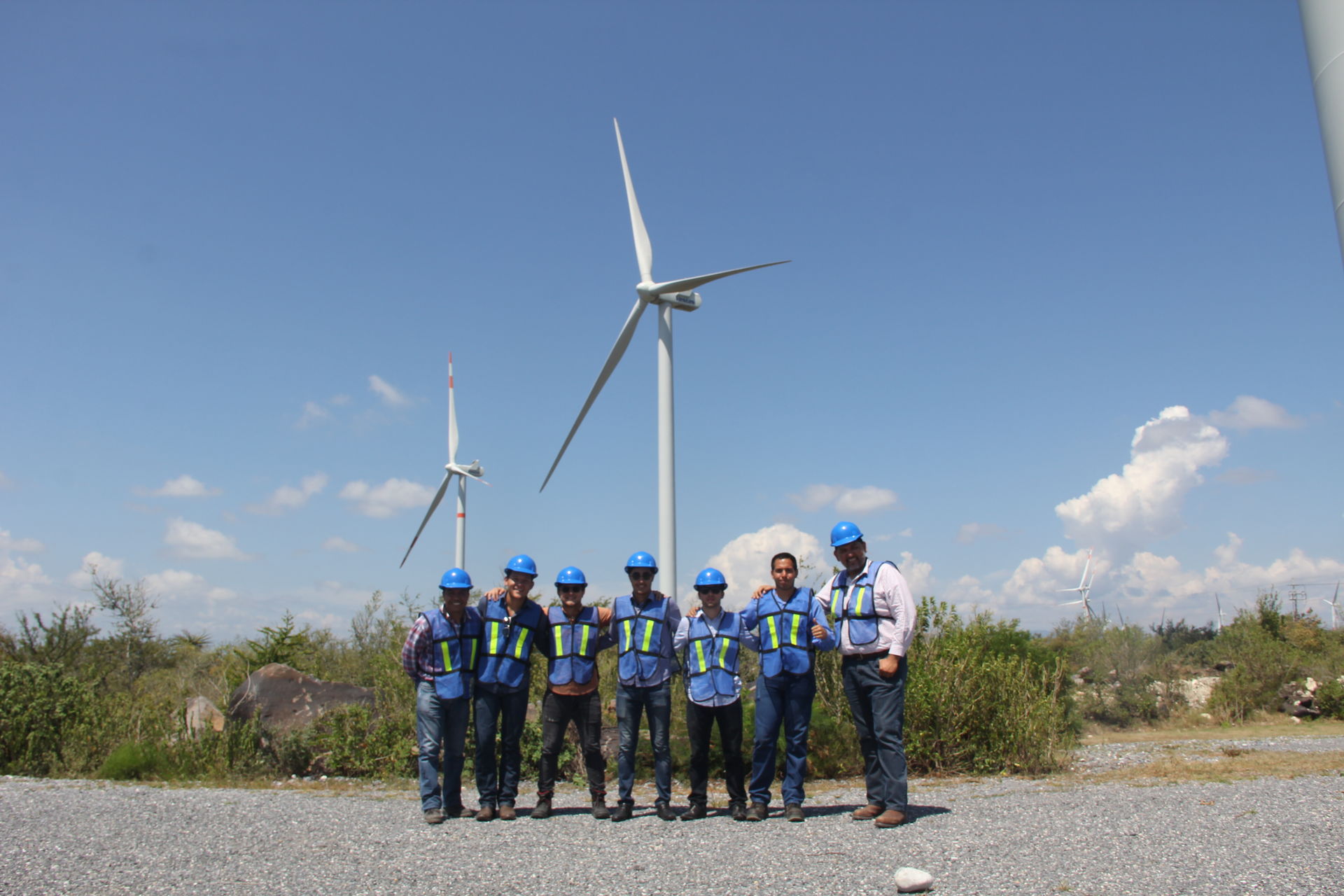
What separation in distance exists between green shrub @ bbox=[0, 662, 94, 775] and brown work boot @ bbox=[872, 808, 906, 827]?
34.2 ft

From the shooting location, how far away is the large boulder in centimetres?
1179

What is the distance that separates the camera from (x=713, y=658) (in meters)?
7.11

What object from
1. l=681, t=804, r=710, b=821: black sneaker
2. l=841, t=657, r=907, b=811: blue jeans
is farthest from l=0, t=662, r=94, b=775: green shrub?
l=841, t=657, r=907, b=811: blue jeans

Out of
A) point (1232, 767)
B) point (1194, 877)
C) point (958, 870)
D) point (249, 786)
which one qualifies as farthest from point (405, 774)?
point (1232, 767)

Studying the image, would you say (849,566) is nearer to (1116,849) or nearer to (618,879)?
(1116,849)

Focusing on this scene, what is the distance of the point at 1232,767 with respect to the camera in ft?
33.0

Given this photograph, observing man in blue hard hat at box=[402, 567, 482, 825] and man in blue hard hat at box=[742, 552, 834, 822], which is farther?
man in blue hard hat at box=[402, 567, 482, 825]

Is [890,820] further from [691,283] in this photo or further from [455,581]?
[691,283]

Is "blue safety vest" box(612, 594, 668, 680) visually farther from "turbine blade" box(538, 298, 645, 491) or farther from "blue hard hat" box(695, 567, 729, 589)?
"turbine blade" box(538, 298, 645, 491)

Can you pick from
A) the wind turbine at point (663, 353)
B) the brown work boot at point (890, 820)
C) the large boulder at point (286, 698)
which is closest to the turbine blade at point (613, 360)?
the wind turbine at point (663, 353)

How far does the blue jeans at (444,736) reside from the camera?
7.35 meters

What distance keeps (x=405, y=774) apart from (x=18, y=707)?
5.19 m

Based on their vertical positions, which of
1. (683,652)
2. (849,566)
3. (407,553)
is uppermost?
(407,553)

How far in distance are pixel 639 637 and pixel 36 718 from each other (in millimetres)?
9135
